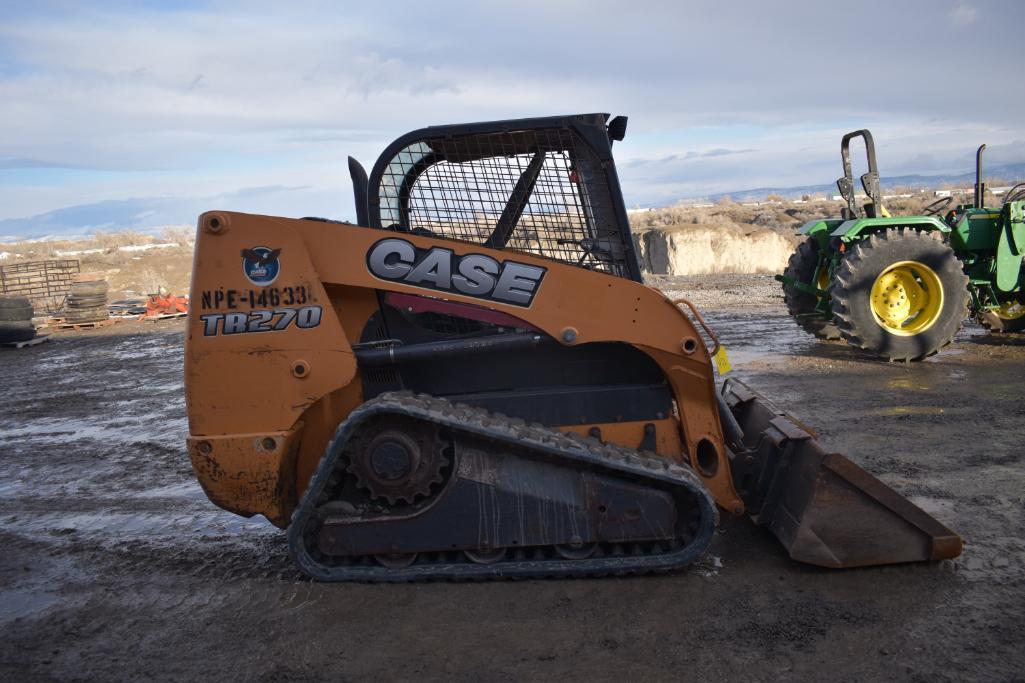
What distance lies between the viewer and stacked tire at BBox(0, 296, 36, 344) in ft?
52.9

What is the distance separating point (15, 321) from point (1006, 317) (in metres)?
16.6

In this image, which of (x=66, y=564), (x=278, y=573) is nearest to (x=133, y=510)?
(x=66, y=564)

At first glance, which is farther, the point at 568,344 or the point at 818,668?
the point at 568,344

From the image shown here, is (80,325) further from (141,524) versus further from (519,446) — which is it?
(519,446)

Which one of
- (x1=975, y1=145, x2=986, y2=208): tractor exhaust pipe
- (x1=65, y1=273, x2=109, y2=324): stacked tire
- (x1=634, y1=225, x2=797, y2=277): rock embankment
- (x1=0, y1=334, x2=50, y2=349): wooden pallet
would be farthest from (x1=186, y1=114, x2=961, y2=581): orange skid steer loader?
(x1=634, y1=225, x2=797, y2=277): rock embankment

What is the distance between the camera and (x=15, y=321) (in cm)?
1636

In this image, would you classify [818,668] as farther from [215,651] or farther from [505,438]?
[215,651]

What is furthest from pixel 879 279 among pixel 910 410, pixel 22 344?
pixel 22 344

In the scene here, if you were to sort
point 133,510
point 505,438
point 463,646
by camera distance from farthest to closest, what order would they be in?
1. point 133,510
2. point 505,438
3. point 463,646

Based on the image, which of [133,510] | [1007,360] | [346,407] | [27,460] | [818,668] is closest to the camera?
[818,668]

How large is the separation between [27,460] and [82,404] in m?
2.66

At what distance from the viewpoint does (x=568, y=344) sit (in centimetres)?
434

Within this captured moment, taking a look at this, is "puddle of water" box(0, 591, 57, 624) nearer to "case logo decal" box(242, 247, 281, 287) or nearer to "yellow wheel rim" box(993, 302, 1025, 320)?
"case logo decal" box(242, 247, 281, 287)

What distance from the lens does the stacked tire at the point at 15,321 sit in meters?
16.1
